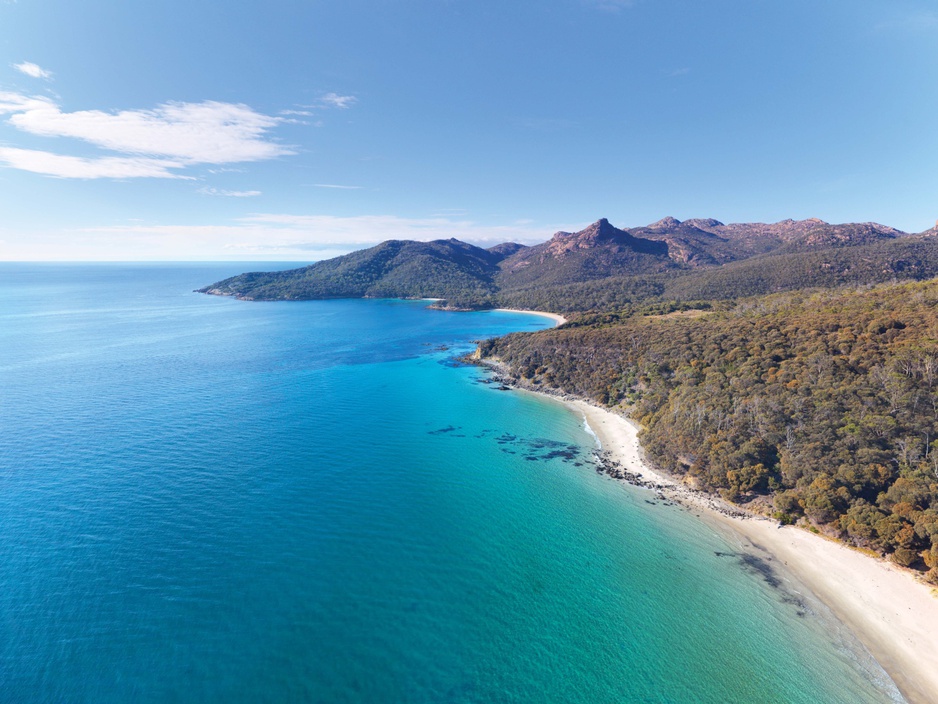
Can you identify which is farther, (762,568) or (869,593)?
(762,568)

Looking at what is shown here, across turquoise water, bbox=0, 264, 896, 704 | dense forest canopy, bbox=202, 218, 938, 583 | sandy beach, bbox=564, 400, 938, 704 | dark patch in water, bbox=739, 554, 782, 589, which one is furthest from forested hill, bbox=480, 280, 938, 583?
turquoise water, bbox=0, 264, 896, 704

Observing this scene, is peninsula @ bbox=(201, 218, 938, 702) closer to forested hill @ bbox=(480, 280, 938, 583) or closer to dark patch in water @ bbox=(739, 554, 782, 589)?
forested hill @ bbox=(480, 280, 938, 583)

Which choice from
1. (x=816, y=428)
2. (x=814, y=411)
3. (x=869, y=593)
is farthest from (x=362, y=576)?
(x=814, y=411)

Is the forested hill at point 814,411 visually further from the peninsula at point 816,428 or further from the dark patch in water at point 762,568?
the dark patch in water at point 762,568

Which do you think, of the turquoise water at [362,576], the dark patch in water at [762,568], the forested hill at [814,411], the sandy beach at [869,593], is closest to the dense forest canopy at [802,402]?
the forested hill at [814,411]

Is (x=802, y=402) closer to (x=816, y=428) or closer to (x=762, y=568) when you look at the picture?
(x=816, y=428)
